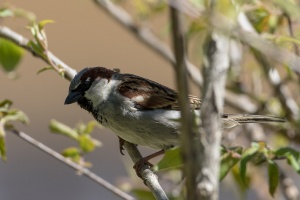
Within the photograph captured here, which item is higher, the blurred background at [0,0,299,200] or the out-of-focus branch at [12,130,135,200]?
the blurred background at [0,0,299,200]

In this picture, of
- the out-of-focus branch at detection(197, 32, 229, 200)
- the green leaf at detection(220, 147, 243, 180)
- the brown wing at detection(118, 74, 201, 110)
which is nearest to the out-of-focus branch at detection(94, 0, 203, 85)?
the brown wing at detection(118, 74, 201, 110)

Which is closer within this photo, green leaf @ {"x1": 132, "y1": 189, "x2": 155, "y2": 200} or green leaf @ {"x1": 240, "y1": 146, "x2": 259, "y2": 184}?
green leaf @ {"x1": 240, "y1": 146, "x2": 259, "y2": 184}

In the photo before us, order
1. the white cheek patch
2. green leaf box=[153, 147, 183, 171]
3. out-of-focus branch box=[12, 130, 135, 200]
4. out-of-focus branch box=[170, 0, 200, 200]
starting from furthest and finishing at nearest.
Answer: the white cheek patch → out-of-focus branch box=[12, 130, 135, 200] → green leaf box=[153, 147, 183, 171] → out-of-focus branch box=[170, 0, 200, 200]

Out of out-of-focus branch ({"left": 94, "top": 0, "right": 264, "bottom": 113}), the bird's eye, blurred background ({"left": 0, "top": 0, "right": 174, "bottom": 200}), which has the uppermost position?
blurred background ({"left": 0, "top": 0, "right": 174, "bottom": 200})

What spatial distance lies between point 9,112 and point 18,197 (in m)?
3.50

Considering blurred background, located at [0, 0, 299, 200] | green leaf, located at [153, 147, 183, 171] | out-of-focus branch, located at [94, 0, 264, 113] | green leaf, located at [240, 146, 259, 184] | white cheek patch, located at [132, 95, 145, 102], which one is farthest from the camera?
blurred background, located at [0, 0, 299, 200]

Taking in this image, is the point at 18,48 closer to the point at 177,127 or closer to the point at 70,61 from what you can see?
the point at 177,127

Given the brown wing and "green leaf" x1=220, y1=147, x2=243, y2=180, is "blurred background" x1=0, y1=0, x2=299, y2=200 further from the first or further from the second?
"green leaf" x1=220, y1=147, x2=243, y2=180

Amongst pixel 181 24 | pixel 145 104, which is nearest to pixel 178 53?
pixel 181 24

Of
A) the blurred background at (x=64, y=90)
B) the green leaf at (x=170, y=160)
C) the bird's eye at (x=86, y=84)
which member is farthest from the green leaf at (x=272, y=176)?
the blurred background at (x=64, y=90)

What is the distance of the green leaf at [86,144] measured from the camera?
6.55 ft

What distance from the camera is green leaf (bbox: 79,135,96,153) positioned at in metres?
2.00

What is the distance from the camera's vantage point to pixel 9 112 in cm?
184

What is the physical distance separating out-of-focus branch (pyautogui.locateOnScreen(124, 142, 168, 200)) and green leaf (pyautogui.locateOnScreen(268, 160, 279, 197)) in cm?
26
